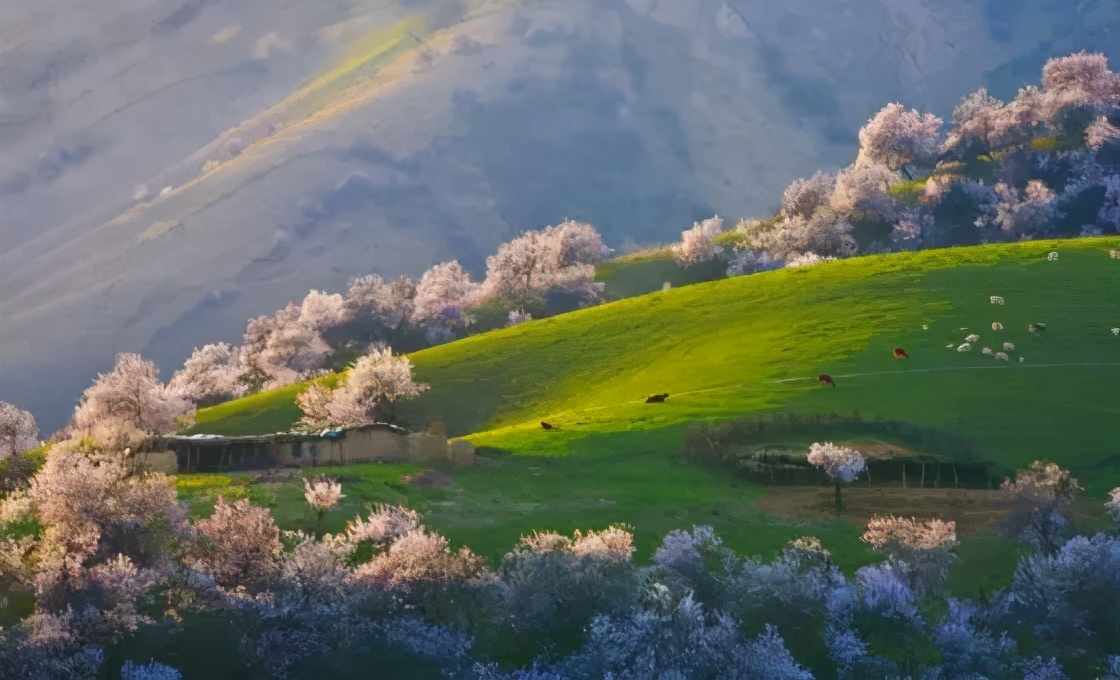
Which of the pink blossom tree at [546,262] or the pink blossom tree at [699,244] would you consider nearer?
the pink blossom tree at [546,262]

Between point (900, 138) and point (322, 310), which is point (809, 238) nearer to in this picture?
point (900, 138)

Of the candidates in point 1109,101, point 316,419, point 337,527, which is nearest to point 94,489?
point 337,527

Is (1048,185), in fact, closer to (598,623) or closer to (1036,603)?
(1036,603)

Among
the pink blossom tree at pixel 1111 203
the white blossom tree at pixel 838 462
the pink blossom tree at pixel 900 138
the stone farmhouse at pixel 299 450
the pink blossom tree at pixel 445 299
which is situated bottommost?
the white blossom tree at pixel 838 462

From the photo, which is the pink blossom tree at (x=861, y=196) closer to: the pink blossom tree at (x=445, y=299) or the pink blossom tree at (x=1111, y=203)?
the pink blossom tree at (x=1111, y=203)

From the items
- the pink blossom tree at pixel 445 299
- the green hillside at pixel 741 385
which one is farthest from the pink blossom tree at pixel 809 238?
the pink blossom tree at pixel 445 299

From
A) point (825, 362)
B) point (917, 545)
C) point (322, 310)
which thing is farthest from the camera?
point (322, 310)

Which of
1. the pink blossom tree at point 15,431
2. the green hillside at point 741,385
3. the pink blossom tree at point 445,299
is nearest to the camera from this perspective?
the green hillside at point 741,385

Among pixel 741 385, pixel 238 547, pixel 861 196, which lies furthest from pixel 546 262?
pixel 238 547
